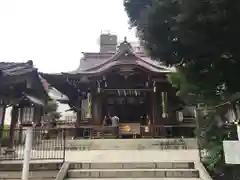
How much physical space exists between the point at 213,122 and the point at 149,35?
124 inches

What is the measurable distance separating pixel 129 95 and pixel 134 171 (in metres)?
12.2

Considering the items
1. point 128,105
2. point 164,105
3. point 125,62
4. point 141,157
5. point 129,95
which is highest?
point 125,62

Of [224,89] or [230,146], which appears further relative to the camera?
[224,89]

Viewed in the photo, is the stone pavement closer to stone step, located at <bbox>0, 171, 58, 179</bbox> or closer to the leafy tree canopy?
stone step, located at <bbox>0, 171, 58, 179</bbox>

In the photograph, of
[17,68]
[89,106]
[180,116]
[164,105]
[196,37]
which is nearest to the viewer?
[196,37]

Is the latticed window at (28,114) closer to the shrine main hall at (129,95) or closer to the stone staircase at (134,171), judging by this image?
the shrine main hall at (129,95)

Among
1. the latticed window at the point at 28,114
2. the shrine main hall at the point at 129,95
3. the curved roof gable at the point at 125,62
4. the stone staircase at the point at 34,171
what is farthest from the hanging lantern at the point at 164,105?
the stone staircase at the point at 34,171

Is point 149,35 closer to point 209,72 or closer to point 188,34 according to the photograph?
point 188,34

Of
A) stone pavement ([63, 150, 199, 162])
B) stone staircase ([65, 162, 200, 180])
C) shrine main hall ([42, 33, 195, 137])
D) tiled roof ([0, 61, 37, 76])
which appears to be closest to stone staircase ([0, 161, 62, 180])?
stone staircase ([65, 162, 200, 180])

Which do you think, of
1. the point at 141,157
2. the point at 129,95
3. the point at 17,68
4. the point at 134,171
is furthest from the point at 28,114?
the point at 134,171

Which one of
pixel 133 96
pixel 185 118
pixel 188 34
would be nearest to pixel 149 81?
pixel 133 96

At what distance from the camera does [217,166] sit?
272 inches

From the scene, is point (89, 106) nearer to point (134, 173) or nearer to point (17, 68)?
point (17, 68)

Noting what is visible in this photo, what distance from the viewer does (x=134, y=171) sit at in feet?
25.0
